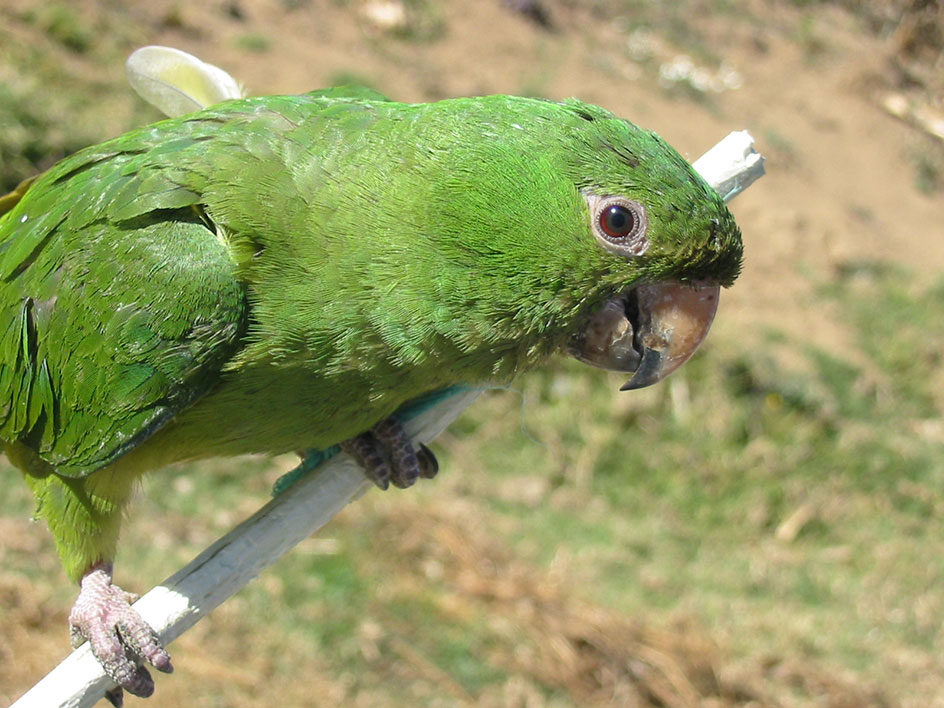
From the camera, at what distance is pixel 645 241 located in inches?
79.7

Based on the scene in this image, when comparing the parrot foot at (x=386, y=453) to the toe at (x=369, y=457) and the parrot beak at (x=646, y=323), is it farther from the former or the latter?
the parrot beak at (x=646, y=323)

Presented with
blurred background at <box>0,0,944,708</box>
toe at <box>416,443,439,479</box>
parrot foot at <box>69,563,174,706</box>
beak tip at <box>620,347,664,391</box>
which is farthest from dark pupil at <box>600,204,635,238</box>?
parrot foot at <box>69,563,174,706</box>

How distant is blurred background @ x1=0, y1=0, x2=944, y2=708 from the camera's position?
4.65m

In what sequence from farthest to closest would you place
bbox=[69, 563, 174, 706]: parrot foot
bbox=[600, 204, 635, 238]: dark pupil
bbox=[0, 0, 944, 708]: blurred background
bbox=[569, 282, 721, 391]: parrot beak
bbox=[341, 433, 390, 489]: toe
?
bbox=[0, 0, 944, 708]: blurred background < bbox=[341, 433, 390, 489]: toe < bbox=[69, 563, 174, 706]: parrot foot < bbox=[569, 282, 721, 391]: parrot beak < bbox=[600, 204, 635, 238]: dark pupil

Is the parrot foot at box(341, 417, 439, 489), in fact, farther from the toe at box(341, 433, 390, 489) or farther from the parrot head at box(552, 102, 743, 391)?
the parrot head at box(552, 102, 743, 391)

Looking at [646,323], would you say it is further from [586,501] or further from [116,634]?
[586,501]

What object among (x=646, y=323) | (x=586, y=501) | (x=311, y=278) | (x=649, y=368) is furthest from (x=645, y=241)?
(x=586, y=501)

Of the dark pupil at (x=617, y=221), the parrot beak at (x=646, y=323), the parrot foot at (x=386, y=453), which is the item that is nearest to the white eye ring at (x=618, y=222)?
the dark pupil at (x=617, y=221)

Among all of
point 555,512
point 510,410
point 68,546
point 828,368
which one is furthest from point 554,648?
point 828,368

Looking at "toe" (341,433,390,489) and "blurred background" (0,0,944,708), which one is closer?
"toe" (341,433,390,489)

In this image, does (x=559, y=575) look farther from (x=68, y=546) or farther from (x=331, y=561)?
(x=68, y=546)

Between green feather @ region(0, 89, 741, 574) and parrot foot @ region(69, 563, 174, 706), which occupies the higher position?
green feather @ region(0, 89, 741, 574)

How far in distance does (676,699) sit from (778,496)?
185cm

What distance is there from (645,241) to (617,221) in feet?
0.26
